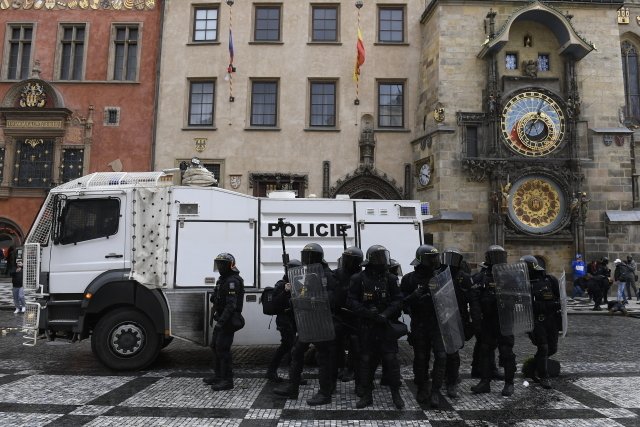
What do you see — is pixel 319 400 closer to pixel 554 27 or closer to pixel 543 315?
pixel 543 315

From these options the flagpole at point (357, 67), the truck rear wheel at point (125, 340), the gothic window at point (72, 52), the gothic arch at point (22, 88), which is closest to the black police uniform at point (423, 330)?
the truck rear wheel at point (125, 340)

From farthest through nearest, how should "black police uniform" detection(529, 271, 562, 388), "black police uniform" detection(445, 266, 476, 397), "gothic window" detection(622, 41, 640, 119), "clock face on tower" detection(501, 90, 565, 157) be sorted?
"gothic window" detection(622, 41, 640, 119) < "clock face on tower" detection(501, 90, 565, 157) < "black police uniform" detection(529, 271, 562, 388) < "black police uniform" detection(445, 266, 476, 397)

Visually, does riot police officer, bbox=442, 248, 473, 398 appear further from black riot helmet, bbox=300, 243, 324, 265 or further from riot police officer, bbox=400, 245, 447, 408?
black riot helmet, bbox=300, 243, 324, 265

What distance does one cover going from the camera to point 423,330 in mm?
5969

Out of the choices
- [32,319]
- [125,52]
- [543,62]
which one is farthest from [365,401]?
[125,52]

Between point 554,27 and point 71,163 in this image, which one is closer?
point 554,27

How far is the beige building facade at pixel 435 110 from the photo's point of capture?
17.7 metres

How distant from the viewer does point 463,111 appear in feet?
59.5

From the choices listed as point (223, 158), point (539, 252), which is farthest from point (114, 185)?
point (539, 252)

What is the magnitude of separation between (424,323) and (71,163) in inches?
768

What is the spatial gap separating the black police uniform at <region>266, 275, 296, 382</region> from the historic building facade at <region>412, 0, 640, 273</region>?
1199 centimetres

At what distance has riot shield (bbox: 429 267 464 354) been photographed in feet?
19.1

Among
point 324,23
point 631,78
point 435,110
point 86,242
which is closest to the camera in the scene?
point 86,242

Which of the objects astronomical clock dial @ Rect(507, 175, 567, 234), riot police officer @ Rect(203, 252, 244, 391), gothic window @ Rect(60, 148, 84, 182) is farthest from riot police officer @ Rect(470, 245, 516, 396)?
gothic window @ Rect(60, 148, 84, 182)
